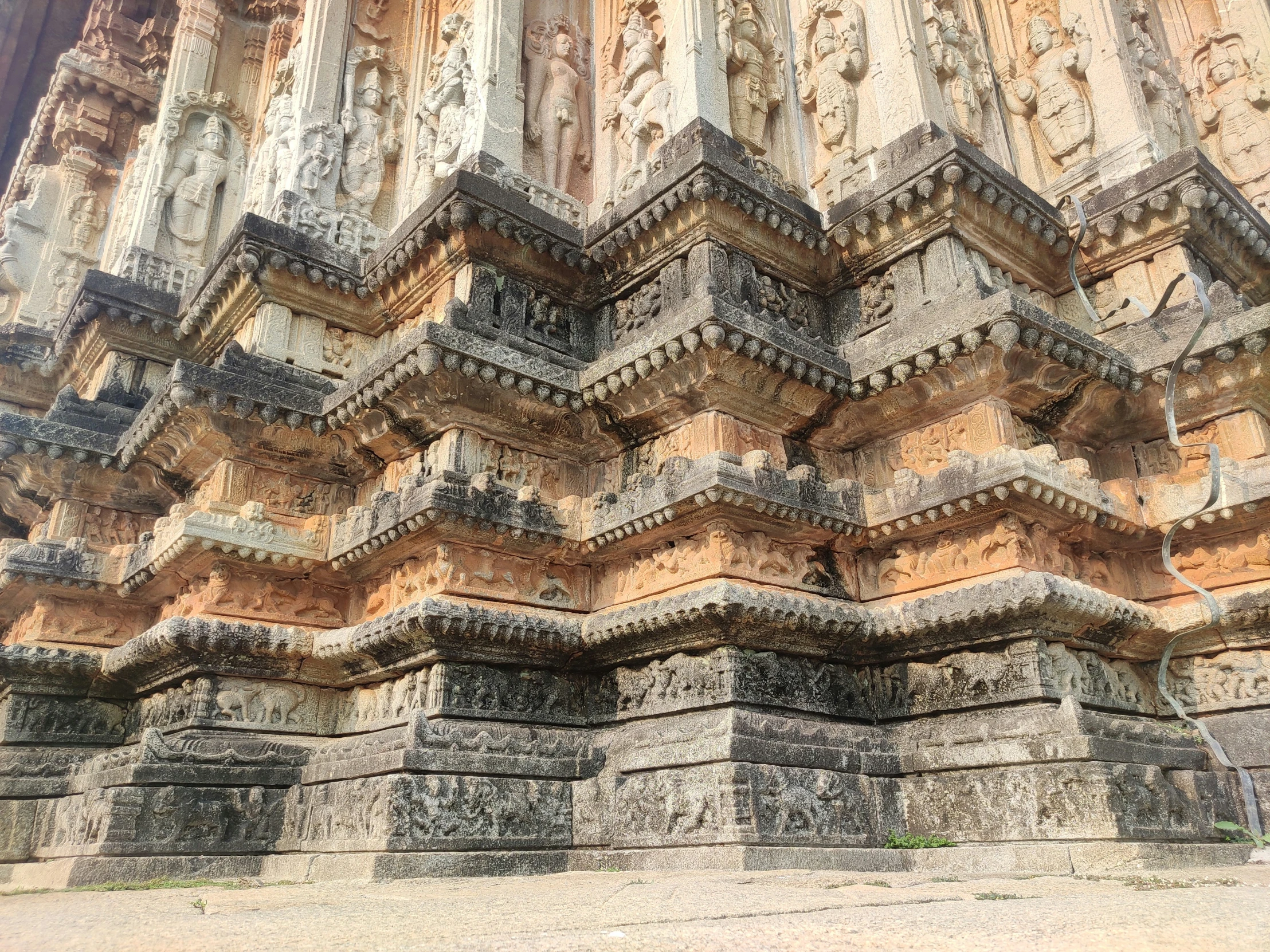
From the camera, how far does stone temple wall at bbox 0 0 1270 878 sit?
6.45 metres

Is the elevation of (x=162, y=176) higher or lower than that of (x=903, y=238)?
higher

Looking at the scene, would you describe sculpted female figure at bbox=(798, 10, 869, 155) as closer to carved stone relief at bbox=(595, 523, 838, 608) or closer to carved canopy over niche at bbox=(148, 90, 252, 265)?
carved stone relief at bbox=(595, 523, 838, 608)

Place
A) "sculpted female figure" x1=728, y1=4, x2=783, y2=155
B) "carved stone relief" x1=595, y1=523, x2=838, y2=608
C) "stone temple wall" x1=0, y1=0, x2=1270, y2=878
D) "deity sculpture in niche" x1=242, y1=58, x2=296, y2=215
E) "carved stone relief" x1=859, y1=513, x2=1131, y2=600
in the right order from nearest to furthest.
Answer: "stone temple wall" x1=0, y1=0, x2=1270, y2=878
"carved stone relief" x1=859, y1=513, x2=1131, y2=600
"carved stone relief" x1=595, y1=523, x2=838, y2=608
"sculpted female figure" x1=728, y1=4, x2=783, y2=155
"deity sculpture in niche" x1=242, y1=58, x2=296, y2=215

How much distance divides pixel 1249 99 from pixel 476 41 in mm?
8964

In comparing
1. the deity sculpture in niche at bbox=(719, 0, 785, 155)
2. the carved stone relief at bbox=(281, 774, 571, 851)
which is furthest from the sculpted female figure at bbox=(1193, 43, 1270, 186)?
the carved stone relief at bbox=(281, 774, 571, 851)

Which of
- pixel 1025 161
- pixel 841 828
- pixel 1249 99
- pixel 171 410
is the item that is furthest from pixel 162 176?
pixel 1249 99

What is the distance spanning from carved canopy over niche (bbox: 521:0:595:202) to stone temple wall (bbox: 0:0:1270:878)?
0.05 m

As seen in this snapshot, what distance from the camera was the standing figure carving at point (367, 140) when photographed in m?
10.3

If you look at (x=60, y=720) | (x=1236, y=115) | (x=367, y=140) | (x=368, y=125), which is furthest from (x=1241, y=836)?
(x=368, y=125)

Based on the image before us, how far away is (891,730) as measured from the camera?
6930 millimetres

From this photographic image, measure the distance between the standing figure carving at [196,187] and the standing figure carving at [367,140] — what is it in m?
3.25

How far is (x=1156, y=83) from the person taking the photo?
33.4 ft

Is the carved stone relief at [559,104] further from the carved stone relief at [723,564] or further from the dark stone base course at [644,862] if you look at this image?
the dark stone base course at [644,862]

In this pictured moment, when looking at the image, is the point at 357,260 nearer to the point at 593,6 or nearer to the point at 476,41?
the point at 476,41
